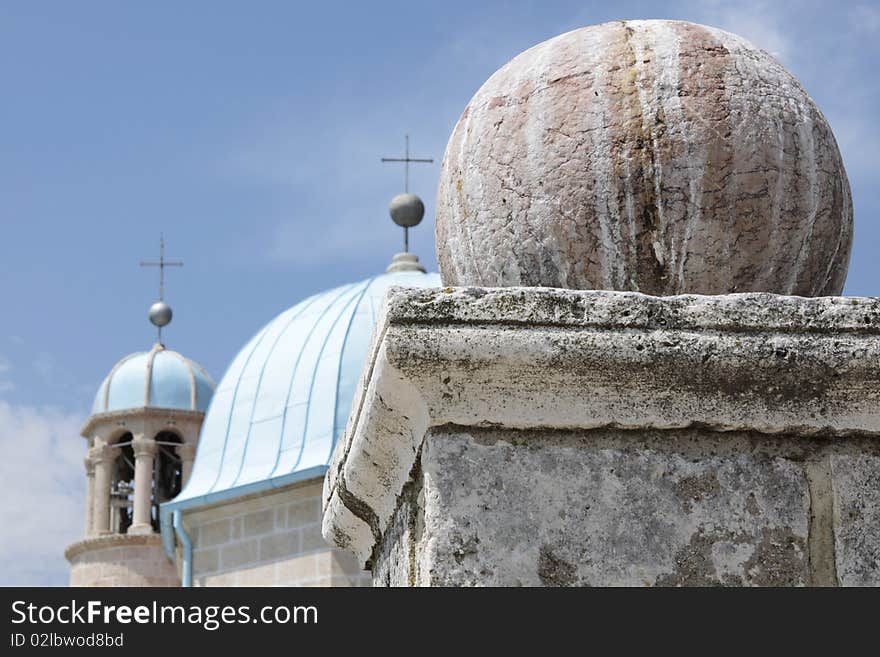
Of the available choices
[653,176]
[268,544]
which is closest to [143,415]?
[268,544]

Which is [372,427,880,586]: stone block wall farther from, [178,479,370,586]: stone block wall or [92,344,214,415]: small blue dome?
[92,344,214,415]: small blue dome

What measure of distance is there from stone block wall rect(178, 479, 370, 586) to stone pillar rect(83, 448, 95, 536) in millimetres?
10295

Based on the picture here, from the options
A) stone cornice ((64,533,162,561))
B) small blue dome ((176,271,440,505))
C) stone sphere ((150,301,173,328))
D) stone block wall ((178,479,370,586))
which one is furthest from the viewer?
stone sphere ((150,301,173,328))

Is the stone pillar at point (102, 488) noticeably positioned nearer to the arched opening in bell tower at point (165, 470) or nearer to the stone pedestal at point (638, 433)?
the arched opening in bell tower at point (165, 470)

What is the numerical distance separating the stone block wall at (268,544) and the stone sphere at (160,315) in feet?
45.7

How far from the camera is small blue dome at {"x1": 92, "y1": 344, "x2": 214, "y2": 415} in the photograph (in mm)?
28922

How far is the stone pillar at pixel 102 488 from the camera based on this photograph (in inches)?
1120

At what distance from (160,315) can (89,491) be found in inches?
184

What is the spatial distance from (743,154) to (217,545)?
15925mm

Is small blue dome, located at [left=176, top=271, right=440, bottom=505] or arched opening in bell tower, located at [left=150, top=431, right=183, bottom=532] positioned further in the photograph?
arched opening in bell tower, located at [left=150, top=431, right=183, bottom=532]

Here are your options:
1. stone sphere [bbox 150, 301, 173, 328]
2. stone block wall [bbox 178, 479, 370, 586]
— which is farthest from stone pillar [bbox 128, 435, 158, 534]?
stone block wall [bbox 178, 479, 370, 586]

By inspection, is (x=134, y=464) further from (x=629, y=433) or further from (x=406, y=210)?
(x=629, y=433)

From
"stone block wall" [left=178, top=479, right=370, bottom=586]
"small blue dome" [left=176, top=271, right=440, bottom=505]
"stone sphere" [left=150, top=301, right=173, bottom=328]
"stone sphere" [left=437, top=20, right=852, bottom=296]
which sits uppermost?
"stone sphere" [left=150, top=301, right=173, bottom=328]

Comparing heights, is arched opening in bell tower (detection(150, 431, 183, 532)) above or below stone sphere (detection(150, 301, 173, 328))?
below
